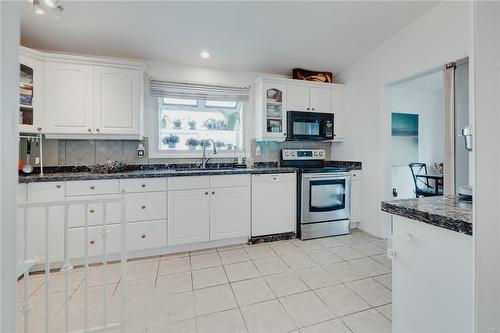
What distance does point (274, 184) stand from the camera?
9.73 ft

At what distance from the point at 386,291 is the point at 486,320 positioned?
1399mm

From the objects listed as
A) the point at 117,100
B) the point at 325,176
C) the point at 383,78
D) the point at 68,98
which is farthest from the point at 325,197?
the point at 68,98

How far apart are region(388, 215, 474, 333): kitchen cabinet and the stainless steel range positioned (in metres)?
1.92

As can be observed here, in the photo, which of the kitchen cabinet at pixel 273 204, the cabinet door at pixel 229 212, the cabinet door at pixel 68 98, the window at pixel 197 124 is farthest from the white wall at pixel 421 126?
the cabinet door at pixel 68 98

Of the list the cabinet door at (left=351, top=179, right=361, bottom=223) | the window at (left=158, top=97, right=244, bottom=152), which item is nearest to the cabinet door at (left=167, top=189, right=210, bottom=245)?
the window at (left=158, top=97, right=244, bottom=152)

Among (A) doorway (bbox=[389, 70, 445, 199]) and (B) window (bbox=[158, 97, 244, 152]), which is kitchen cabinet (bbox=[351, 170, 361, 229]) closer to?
(A) doorway (bbox=[389, 70, 445, 199])

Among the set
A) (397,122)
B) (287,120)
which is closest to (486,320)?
(287,120)

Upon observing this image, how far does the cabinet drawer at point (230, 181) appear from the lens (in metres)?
2.72

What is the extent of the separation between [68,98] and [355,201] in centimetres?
387

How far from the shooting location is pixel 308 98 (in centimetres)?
340

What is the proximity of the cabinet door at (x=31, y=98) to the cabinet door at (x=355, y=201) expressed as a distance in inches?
154

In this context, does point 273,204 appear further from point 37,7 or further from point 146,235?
point 37,7

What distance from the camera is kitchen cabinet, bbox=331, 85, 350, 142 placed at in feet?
11.7

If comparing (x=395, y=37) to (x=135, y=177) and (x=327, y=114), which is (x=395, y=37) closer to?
(x=327, y=114)
